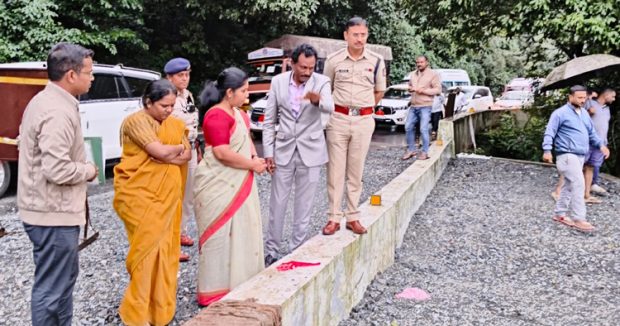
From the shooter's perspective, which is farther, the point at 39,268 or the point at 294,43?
the point at 294,43

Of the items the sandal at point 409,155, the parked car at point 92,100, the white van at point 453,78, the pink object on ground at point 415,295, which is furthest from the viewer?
the white van at point 453,78

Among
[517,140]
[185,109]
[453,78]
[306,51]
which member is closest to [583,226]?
[306,51]

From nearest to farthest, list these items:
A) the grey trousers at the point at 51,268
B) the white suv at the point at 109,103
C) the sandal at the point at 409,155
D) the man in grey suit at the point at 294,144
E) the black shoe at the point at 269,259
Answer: the grey trousers at the point at 51,268, the man in grey suit at the point at 294,144, the black shoe at the point at 269,259, the white suv at the point at 109,103, the sandal at the point at 409,155

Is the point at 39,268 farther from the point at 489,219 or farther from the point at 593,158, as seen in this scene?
the point at 593,158

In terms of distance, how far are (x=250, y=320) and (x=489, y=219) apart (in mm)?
5246

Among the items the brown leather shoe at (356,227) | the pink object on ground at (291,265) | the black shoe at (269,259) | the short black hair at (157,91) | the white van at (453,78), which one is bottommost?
the black shoe at (269,259)

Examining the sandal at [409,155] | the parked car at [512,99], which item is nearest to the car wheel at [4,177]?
the sandal at [409,155]

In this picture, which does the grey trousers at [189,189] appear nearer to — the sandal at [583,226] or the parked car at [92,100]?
the parked car at [92,100]

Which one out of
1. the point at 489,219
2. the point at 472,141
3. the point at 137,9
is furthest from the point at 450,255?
the point at 137,9

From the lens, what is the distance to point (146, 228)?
3631mm

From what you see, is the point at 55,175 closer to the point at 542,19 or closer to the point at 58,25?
the point at 542,19

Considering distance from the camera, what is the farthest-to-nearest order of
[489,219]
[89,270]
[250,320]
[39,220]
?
[489,219] → [89,270] → [39,220] → [250,320]

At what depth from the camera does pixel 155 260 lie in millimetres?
3691

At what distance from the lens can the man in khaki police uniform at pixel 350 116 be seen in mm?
4719
